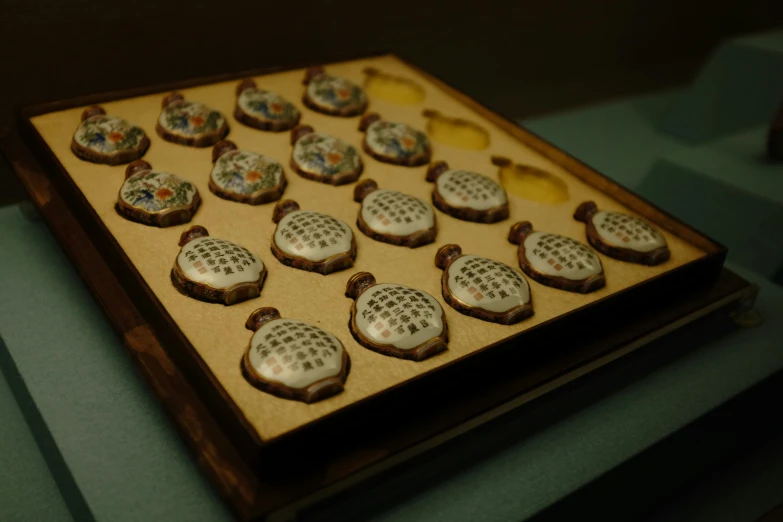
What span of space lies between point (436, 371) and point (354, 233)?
1.12ft

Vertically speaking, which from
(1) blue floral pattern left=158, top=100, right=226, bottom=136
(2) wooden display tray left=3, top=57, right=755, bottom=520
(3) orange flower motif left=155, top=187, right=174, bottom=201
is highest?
(1) blue floral pattern left=158, top=100, right=226, bottom=136

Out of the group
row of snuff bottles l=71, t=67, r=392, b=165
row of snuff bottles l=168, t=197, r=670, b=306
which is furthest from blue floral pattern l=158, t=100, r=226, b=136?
row of snuff bottles l=168, t=197, r=670, b=306

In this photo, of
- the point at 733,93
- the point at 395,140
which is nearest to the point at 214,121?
the point at 395,140

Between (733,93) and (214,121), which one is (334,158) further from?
(733,93)

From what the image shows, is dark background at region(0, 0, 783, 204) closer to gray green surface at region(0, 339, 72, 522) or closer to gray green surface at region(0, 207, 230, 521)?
gray green surface at region(0, 207, 230, 521)

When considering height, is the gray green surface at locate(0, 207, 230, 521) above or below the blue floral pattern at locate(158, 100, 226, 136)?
below

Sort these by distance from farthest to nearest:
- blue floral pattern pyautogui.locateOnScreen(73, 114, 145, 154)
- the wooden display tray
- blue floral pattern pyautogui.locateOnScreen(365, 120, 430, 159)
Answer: blue floral pattern pyautogui.locateOnScreen(365, 120, 430, 159)
blue floral pattern pyautogui.locateOnScreen(73, 114, 145, 154)
the wooden display tray

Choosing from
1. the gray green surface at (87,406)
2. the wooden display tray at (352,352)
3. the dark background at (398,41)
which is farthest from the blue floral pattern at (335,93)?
the gray green surface at (87,406)

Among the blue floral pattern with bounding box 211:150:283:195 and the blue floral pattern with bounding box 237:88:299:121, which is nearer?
the blue floral pattern with bounding box 211:150:283:195

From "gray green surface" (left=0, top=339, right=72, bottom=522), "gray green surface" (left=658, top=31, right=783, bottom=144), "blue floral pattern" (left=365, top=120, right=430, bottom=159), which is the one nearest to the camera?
"gray green surface" (left=0, top=339, right=72, bottom=522)

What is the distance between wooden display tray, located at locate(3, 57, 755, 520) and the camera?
74 cm

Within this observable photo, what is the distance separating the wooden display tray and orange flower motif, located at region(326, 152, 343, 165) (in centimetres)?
5

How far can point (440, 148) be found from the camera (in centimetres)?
136

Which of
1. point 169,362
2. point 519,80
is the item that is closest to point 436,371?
point 169,362
